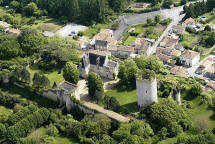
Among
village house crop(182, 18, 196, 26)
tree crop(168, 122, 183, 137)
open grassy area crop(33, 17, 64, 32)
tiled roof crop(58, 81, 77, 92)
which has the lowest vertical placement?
tree crop(168, 122, 183, 137)

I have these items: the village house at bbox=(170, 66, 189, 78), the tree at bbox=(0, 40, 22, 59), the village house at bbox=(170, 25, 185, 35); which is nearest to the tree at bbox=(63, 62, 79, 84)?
the tree at bbox=(0, 40, 22, 59)

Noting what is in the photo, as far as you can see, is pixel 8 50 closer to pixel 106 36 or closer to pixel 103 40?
pixel 103 40

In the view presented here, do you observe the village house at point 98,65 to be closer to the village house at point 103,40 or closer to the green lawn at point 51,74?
the green lawn at point 51,74

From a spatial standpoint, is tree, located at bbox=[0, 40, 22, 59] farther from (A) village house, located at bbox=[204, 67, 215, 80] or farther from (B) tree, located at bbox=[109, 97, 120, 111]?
(A) village house, located at bbox=[204, 67, 215, 80]

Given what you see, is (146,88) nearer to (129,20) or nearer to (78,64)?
(78,64)

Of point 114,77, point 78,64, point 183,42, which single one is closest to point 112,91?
point 114,77

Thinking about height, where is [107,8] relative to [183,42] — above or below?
above
